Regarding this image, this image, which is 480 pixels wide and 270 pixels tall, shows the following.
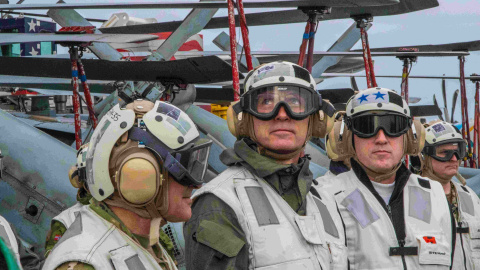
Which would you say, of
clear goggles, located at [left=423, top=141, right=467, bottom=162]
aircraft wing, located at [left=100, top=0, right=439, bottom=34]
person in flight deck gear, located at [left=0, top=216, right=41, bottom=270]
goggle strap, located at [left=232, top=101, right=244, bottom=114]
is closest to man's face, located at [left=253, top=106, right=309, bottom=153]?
goggle strap, located at [left=232, top=101, right=244, bottom=114]

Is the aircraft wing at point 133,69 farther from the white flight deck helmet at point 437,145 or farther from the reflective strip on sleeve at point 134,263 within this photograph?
the reflective strip on sleeve at point 134,263

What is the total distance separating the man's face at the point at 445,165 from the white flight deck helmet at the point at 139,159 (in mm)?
3760

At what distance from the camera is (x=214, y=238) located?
2.99m

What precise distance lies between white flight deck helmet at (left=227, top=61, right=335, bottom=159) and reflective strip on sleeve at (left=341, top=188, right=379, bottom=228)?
533 mm

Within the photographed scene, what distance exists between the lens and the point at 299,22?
46.8 ft

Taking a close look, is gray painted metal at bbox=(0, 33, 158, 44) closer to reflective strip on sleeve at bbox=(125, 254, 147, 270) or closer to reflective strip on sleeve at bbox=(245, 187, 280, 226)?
reflective strip on sleeve at bbox=(245, 187, 280, 226)

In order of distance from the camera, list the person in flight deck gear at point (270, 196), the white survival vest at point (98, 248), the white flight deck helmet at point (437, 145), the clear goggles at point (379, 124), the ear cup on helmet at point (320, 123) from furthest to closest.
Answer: the white flight deck helmet at point (437, 145) → the clear goggles at point (379, 124) → the ear cup on helmet at point (320, 123) → the person in flight deck gear at point (270, 196) → the white survival vest at point (98, 248)

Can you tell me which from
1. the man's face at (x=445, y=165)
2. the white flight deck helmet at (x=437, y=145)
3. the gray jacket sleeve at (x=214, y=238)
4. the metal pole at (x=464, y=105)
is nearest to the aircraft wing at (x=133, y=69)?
the white flight deck helmet at (x=437, y=145)

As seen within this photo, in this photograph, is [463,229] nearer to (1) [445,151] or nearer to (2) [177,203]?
(1) [445,151]

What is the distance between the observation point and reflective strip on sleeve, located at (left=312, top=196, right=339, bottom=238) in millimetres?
3447

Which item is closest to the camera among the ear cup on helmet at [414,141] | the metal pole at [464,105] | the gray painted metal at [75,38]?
the ear cup on helmet at [414,141]

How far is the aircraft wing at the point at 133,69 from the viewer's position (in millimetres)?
7797

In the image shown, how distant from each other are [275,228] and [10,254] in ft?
4.66

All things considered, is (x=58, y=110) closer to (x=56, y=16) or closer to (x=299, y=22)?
(x=299, y=22)
